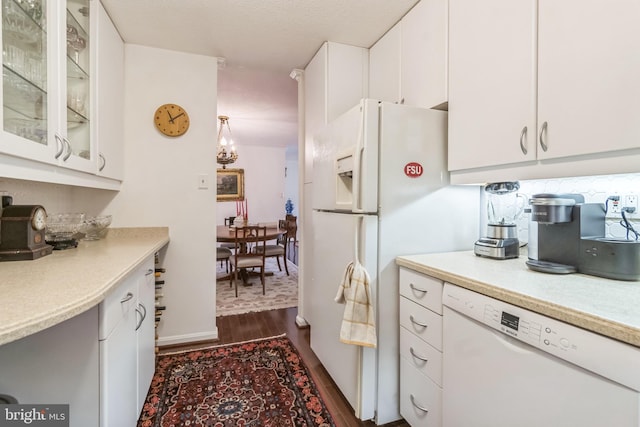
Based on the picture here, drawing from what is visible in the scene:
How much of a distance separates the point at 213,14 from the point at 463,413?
96.4 inches

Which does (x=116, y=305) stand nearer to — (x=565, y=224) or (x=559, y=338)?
(x=559, y=338)

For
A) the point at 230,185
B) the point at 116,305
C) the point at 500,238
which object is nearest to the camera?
the point at 116,305

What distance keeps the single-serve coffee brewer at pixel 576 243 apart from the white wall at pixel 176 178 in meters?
2.18

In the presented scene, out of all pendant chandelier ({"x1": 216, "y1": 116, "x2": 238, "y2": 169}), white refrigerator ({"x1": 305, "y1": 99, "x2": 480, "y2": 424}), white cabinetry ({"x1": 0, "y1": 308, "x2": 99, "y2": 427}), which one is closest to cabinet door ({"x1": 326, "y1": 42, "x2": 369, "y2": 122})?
white refrigerator ({"x1": 305, "y1": 99, "x2": 480, "y2": 424})

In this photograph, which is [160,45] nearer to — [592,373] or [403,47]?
[403,47]

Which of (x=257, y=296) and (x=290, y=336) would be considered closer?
(x=290, y=336)

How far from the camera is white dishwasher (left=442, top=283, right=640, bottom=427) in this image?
70 cm

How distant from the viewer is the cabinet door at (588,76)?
0.92 metres

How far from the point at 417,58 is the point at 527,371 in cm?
166

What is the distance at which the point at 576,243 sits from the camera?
117cm

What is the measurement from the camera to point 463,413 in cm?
113

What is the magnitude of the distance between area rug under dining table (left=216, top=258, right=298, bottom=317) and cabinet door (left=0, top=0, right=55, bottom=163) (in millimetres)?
2260

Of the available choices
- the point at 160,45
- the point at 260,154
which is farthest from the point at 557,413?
the point at 260,154

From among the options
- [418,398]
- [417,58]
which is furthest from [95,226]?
[417,58]
